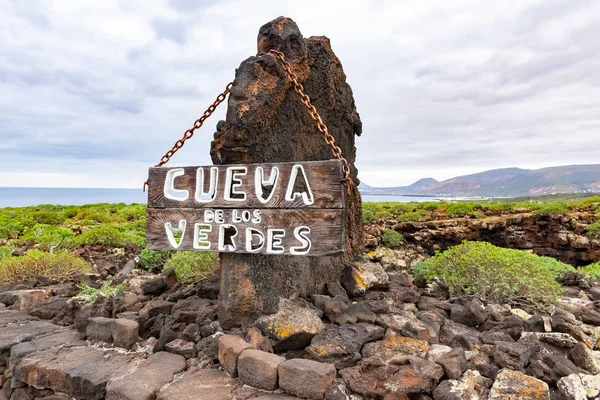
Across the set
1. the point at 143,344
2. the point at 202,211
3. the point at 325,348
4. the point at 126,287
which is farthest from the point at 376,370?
the point at 126,287

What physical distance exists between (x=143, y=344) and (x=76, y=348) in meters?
0.61

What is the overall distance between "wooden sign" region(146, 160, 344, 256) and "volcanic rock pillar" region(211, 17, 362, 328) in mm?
352

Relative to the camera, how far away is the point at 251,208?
3314 mm

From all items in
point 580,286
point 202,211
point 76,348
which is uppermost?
point 202,211

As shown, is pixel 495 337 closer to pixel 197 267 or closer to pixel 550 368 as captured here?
pixel 550 368

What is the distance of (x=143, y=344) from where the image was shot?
3613mm

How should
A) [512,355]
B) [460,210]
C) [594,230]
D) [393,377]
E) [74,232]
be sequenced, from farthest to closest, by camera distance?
1. [460,210]
2. [594,230]
3. [74,232]
4. [512,355]
5. [393,377]

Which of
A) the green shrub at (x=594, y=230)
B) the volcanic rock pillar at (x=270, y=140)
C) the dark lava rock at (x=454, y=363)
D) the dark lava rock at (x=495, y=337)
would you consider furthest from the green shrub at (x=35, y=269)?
the green shrub at (x=594, y=230)

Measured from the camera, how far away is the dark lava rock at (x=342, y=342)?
2977 mm

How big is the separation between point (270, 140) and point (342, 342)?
76.6 inches

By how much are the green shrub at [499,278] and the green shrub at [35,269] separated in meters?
6.00

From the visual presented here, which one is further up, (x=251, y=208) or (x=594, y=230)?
(x=251, y=208)

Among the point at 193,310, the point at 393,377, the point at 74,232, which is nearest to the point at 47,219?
the point at 74,232

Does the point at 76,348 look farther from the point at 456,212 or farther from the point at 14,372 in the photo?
the point at 456,212
